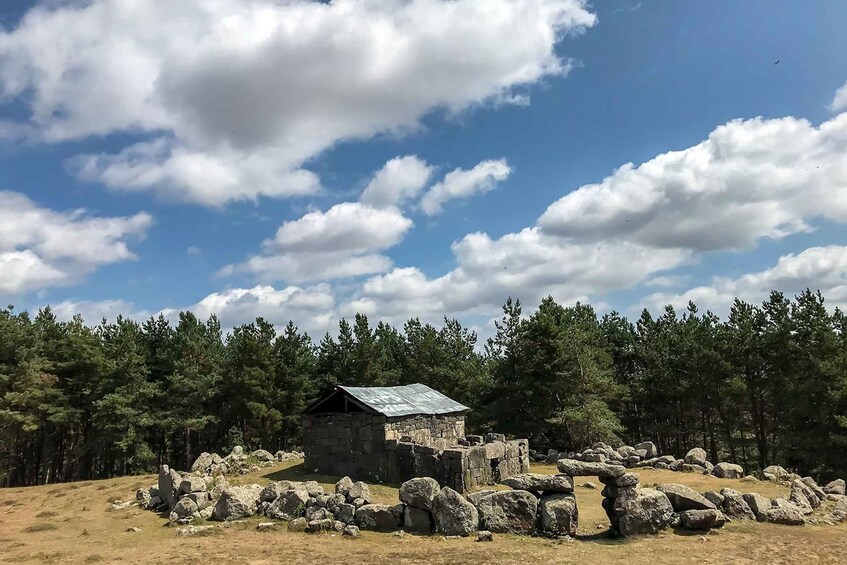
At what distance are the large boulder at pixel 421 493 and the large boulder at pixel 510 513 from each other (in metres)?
1.34

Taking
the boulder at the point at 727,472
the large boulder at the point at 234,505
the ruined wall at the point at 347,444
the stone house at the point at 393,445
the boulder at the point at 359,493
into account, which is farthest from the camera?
the boulder at the point at 727,472

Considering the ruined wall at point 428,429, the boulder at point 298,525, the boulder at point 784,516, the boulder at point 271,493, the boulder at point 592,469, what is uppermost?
the ruined wall at point 428,429

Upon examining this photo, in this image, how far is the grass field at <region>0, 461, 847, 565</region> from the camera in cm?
1238

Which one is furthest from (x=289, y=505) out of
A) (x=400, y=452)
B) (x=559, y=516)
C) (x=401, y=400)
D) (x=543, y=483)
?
(x=401, y=400)

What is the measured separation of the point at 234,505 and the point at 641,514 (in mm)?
11814

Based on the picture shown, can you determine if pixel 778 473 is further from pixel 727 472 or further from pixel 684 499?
pixel 684 499

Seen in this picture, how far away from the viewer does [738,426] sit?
35.8 m

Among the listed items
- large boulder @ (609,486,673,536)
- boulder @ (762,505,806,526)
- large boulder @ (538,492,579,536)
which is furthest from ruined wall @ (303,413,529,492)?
boulder @ (762,505,806,526)

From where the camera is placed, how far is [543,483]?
15.0m

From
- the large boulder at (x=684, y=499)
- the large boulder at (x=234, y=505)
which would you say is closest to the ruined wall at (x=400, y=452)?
the large boulder at (x=234, y=505)

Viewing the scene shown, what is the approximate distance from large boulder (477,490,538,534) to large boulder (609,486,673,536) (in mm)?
2176

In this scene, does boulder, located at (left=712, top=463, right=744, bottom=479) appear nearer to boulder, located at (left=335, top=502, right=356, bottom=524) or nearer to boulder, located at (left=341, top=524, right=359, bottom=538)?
boulder, located at (left=335, top=502, right=356, bottom=524)

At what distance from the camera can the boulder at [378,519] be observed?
1518 centimetres

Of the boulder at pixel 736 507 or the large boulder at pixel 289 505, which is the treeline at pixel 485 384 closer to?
the boulder at pixel 736 507
